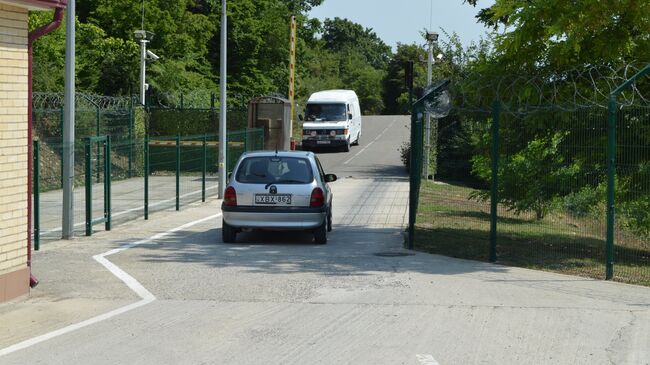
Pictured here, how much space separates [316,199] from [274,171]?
87 centimetres

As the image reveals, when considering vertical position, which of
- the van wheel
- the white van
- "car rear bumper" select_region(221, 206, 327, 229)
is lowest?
"car rear bumper" select_region(221, 206, 327, 229)

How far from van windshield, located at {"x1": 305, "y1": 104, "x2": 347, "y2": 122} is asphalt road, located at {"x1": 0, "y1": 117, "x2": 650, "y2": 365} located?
104 ft

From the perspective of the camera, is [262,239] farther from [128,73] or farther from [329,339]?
[128,73]

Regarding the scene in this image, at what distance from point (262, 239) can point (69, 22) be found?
4843mm

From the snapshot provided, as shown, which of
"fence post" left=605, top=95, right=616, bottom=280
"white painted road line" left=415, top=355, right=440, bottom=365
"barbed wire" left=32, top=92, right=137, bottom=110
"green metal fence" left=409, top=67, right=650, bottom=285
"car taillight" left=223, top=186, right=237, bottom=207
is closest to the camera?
"white painted road line" left=415, top=355, right=440, bottom=365

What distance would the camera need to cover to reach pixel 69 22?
1656 centimetres

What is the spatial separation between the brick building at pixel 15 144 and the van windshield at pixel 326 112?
36603mm

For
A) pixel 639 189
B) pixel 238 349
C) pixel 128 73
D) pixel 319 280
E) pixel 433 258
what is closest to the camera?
pixel 238 349

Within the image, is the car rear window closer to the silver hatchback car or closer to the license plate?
the silver hatchback car

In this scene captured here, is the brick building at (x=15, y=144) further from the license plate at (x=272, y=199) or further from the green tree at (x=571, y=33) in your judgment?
the green tree at (x=571, y=33)

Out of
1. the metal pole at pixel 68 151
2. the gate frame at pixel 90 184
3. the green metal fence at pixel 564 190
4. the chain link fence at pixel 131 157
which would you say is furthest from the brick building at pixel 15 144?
the green metal fence at pixel 564 190

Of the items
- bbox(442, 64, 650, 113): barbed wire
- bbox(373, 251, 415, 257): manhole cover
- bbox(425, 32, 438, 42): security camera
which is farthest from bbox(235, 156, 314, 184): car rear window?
bbox(425, 32, 438, 42): security camera

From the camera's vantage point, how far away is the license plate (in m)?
15.9

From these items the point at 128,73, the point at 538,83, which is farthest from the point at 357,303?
the point at 128,73
